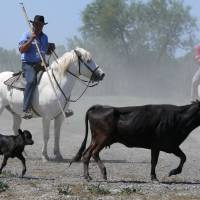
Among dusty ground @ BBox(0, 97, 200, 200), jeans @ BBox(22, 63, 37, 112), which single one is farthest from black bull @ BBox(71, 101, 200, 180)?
jeans @ BBox(22, 63, 37, 112)

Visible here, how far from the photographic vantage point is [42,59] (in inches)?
629

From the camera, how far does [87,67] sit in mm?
16359

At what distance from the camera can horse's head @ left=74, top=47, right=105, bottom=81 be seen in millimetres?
16328

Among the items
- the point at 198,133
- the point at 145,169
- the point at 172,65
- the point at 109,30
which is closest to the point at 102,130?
the point at 145,169

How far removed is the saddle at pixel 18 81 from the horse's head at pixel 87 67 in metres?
0.87

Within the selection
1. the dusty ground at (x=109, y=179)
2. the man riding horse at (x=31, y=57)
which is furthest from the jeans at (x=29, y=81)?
the dusty ground at (x=109, y=179)

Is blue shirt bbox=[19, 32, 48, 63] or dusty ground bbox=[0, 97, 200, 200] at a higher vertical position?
blue shirt bbox=[19, 32, 48, 63]

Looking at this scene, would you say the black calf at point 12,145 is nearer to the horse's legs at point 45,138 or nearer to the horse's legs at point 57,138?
the horse's legs at point 45,138

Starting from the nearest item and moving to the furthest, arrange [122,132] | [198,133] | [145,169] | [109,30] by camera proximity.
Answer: [122,132] → [145,169] → [198,133] → [109,30]

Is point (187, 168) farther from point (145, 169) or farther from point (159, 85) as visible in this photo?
point (159, 85)

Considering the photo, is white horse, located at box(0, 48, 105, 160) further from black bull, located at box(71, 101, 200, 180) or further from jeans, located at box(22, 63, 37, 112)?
black bull, located at box(71, 101, 200, 180)

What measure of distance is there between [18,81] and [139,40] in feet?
253

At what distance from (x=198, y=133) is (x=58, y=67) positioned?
1085cm

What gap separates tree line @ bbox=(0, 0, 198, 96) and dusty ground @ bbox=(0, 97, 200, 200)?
225ft
